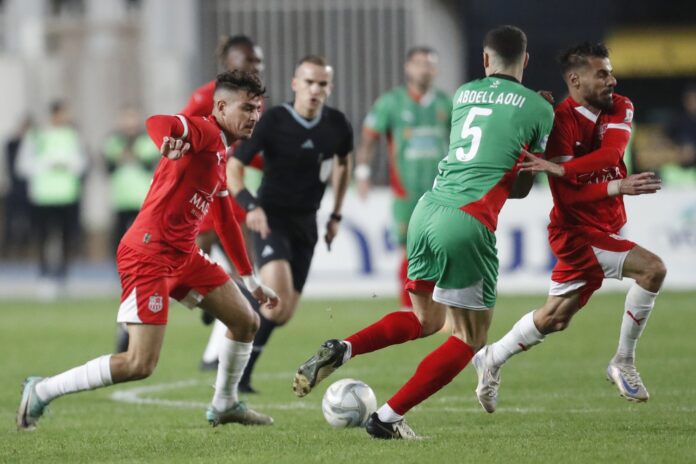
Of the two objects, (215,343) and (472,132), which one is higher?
(472,132)

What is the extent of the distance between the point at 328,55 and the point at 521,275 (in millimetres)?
7006

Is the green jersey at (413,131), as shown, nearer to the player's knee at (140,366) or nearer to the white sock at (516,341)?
the white sock at (516,341)

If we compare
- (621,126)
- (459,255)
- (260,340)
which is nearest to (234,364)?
(459,255)

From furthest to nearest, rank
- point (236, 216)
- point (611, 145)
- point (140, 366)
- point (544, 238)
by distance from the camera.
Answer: point (544, 238) < point (236, 216) < point (611, 145) < point (140, 366)

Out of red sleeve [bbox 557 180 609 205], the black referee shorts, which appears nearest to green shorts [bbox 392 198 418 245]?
the black referee shorts

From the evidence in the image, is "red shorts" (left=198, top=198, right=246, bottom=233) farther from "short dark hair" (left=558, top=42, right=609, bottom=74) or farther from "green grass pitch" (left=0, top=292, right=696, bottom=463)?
"short dark hair" (left=558, top=42, right=609, bottom=74)

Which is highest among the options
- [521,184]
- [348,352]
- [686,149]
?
[521,184]

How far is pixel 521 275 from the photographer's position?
623 inches

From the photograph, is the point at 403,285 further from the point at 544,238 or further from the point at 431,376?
the point at 431,376

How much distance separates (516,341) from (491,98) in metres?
1.62

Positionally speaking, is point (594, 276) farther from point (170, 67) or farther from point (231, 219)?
point (170, 67)

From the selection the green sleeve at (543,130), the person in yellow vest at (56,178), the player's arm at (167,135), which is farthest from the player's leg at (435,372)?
the person in yellow vest at (56,178)

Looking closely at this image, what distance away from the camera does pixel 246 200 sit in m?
9.02

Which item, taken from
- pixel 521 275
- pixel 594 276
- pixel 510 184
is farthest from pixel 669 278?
pixel 510 184
